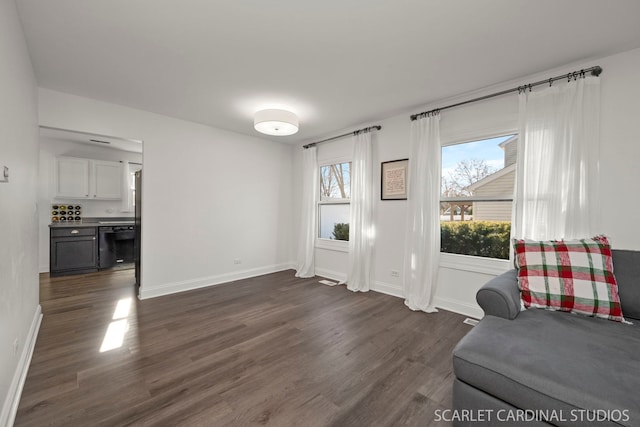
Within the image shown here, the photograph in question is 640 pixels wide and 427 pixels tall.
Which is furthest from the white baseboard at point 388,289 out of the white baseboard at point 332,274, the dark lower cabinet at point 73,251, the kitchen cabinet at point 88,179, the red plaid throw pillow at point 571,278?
the kitchen cabinet at point 88,179

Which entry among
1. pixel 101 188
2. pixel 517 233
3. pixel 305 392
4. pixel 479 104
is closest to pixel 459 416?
pixel 305 392

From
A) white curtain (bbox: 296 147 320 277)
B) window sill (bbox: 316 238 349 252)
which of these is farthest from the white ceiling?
window sill (bbox: 316 238 349 252)

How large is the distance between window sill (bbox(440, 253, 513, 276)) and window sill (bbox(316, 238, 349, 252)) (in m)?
1.68

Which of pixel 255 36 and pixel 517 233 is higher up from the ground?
pixel 255 36

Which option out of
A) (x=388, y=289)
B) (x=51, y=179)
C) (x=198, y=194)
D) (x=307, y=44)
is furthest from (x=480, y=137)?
(x=51, y=179)

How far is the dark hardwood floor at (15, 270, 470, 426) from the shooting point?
1.58 m

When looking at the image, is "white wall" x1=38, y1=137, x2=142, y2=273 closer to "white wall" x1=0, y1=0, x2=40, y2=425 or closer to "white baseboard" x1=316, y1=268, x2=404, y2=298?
"white wall" x1=0, y1=0, x2=40, y2=425

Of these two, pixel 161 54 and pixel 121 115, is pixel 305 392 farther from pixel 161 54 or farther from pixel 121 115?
pixel 121 115

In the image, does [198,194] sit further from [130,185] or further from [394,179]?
[394,179]

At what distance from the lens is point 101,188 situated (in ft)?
17.9

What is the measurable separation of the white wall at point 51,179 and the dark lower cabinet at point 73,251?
14.0 inches

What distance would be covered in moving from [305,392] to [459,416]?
0.93 metres

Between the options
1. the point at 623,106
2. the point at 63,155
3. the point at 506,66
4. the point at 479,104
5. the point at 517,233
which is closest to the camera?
the point at 623,106

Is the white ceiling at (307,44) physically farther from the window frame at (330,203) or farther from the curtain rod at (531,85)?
the window frame at (330,203)
